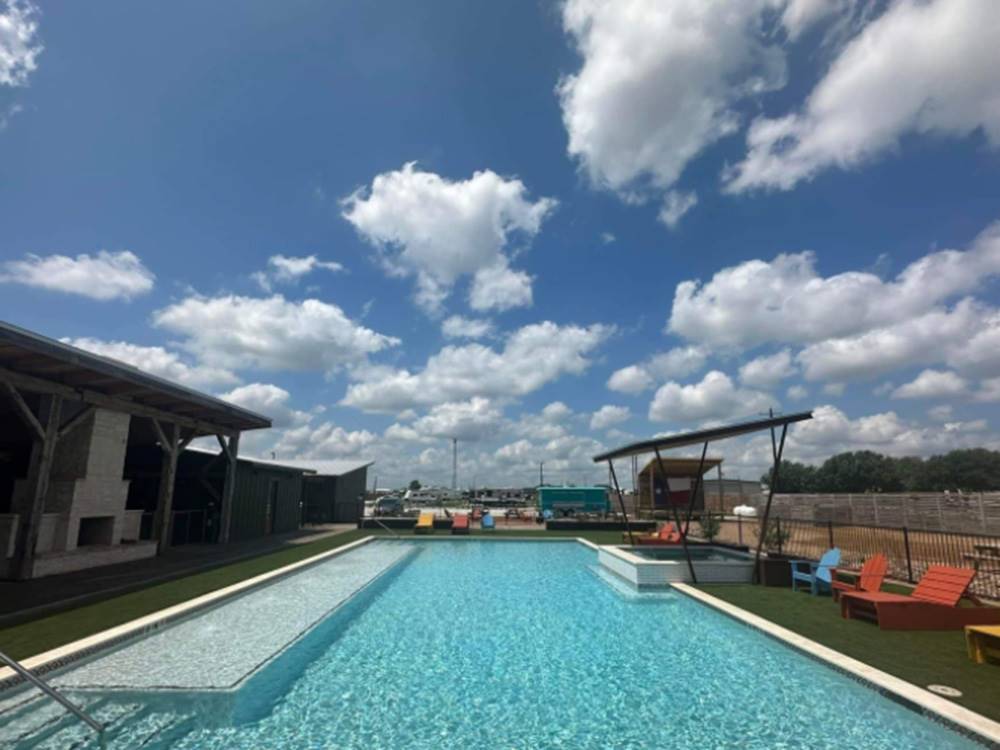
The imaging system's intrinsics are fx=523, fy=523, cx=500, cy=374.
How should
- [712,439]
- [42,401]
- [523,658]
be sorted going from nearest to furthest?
[523,658] → [42,401] → [712,439]

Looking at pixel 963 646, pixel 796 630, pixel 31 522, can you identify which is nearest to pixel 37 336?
pixel 31 522

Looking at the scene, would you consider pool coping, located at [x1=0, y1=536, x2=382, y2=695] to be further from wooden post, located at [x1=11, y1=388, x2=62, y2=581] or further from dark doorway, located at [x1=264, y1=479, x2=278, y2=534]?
dark doorway, located at [x1=264, y1=479, x2=278, y2=534]

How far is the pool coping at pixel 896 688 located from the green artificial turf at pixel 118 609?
362 inches

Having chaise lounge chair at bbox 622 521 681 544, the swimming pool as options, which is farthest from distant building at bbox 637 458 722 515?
the swimming pool

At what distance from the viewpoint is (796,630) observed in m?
7.55

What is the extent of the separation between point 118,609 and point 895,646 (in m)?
11.1

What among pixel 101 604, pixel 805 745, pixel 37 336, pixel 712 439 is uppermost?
pixel 37 336

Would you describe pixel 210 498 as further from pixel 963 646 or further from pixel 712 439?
pixel 963 646

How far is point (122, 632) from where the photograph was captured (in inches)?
269

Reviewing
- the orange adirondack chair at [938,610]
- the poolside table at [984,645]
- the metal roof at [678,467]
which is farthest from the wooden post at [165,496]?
the metal roof at [678,467]

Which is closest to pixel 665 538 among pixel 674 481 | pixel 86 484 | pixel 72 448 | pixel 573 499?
pixel 86 484

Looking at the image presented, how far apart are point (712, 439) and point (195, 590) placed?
11372 millimetres

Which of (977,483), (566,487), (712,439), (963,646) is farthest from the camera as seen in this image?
(977,483)

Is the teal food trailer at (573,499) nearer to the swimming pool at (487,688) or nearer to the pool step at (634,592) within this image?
the pool step at (634,592)
